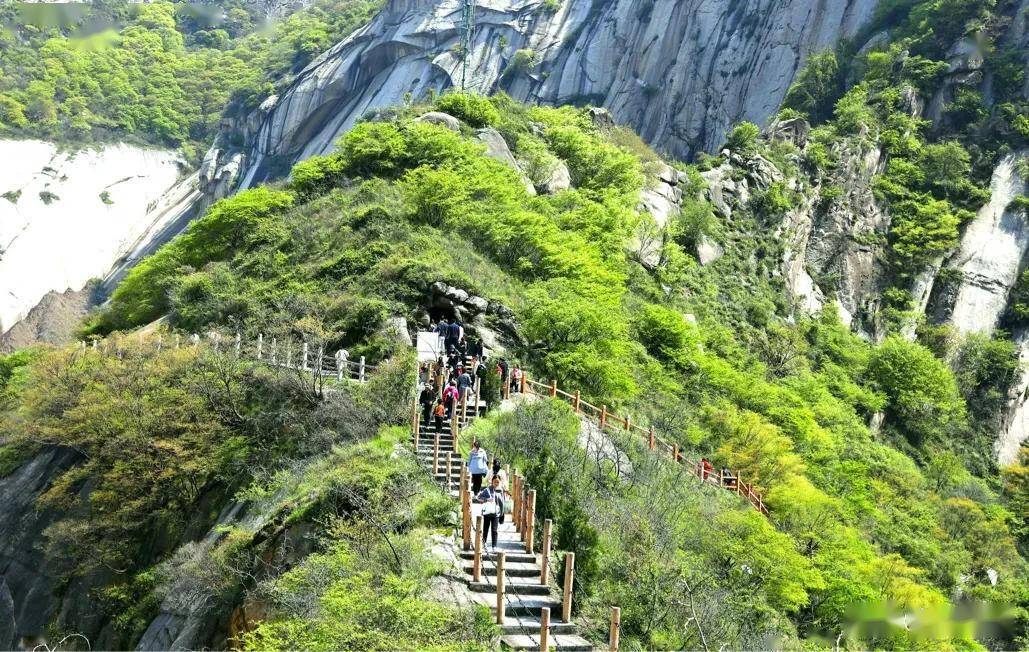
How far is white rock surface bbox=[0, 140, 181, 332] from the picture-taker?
106438 millimetres

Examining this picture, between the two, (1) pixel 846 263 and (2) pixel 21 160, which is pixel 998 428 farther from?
(2) pixel 21 160

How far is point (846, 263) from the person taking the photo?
68.3 metres

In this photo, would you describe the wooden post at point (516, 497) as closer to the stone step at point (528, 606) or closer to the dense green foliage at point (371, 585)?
the dense green foliage at point (371, 585)

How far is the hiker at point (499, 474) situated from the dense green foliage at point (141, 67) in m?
113

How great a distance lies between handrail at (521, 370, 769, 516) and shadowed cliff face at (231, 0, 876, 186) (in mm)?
63513

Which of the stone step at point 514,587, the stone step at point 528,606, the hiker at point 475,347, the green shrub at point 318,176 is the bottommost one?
the stone step at point 528,606

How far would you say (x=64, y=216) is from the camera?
113938 mm

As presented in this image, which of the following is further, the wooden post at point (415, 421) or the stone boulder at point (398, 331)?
the stone boulder at point (398, 331)

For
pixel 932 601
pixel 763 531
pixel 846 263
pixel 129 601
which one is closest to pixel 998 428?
pixel 846 263

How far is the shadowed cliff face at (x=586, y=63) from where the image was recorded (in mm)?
91188

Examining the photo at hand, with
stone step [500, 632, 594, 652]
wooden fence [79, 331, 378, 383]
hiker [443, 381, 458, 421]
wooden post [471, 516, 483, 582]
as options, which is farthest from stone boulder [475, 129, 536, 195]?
stone step [500, 632, 594, 652]

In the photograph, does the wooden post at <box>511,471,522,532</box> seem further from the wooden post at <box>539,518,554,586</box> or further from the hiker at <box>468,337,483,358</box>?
the hiker at <box>468,337,483,358</box>

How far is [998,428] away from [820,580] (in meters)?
40.3

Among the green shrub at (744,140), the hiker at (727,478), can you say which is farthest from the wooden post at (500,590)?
the green shrub at (744,140)
